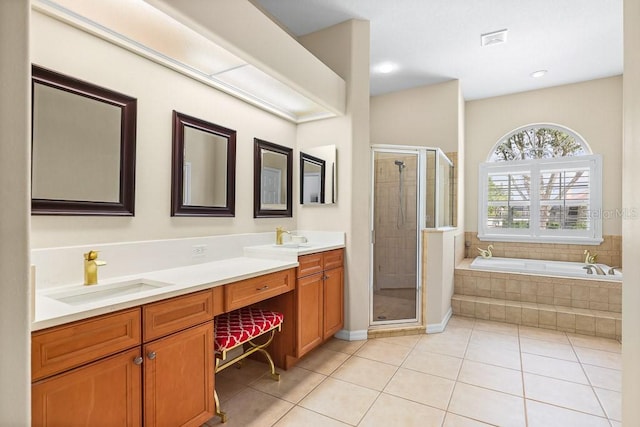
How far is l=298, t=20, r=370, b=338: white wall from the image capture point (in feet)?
9.88

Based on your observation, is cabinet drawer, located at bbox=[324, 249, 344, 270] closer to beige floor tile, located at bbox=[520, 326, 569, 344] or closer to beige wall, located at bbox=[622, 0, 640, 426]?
beige wall, located at bbox=[622, 0, 640, 426]

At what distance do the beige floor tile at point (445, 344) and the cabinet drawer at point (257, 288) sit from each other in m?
1.45

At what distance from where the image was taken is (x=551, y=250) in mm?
4453

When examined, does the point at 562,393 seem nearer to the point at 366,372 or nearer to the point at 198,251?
the point at 366,372

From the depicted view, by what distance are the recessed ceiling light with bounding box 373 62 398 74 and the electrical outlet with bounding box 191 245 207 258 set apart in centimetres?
302

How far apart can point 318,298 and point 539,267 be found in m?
3.19

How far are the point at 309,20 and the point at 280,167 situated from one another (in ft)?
4.63

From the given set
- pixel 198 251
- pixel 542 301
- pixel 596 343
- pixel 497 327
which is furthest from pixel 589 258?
pixel 198 251

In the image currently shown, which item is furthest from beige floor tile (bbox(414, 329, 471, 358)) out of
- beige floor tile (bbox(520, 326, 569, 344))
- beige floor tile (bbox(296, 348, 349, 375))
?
beige floor tile (bbox(296, 348, 349, 375))

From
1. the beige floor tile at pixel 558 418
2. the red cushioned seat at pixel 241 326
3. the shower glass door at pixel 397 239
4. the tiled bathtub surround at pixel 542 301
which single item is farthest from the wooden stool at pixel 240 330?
the tiled bathtub surround at pixel 542 301

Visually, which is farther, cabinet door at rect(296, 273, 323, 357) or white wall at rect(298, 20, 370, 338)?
white wall at rect(298, 20, 370, 338)

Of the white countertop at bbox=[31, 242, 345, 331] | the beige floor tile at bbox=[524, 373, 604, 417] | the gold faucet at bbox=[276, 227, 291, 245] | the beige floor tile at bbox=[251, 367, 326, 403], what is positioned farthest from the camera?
the gold faucet at bbox=[276, 227, 291, 245]

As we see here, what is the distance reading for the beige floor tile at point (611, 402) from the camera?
1.93 meters

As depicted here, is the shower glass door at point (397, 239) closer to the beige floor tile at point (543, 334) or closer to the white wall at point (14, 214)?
the beige floor tile at point (543, 334)
